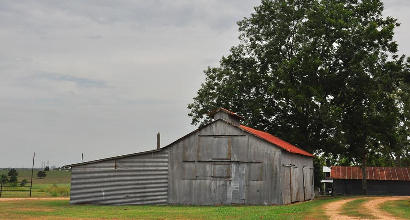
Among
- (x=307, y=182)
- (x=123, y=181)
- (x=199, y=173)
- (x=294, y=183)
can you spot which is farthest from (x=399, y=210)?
(x=123, y=181)

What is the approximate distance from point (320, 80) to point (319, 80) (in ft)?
0.36

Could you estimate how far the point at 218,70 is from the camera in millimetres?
58469

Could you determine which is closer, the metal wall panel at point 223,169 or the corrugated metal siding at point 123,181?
the metal wall panel at point 223,169

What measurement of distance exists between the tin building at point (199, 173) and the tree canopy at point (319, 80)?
46.5ft

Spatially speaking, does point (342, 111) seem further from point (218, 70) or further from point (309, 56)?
point (218, 70)

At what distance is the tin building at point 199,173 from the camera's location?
35625 mm

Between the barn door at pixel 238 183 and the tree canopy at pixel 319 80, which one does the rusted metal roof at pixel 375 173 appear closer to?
the tree canopy at pixel 319 80

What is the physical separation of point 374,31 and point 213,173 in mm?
25188

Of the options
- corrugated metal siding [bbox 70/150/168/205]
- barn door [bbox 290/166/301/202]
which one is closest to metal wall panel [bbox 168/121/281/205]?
corrugated metal siding [bbox 70/150/168/205]

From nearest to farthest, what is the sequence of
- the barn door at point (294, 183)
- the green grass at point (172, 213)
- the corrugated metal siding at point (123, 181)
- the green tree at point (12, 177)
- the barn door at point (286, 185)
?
the green grass at point (172, 213) → the barn door at point (286, 185) → the corrugated metal siding at point (123, 181) → the barn door at point (294, 183) → the green tree at point (12, 177)

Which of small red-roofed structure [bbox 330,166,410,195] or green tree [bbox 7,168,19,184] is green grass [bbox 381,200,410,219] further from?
green tree [bbox 7,168,19,184]

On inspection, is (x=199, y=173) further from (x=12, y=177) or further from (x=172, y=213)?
(x=12, y=177)

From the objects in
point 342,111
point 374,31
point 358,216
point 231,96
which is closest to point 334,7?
point 374,31

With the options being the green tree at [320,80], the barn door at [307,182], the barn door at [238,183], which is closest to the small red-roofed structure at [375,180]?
the green tree at [320,80]
